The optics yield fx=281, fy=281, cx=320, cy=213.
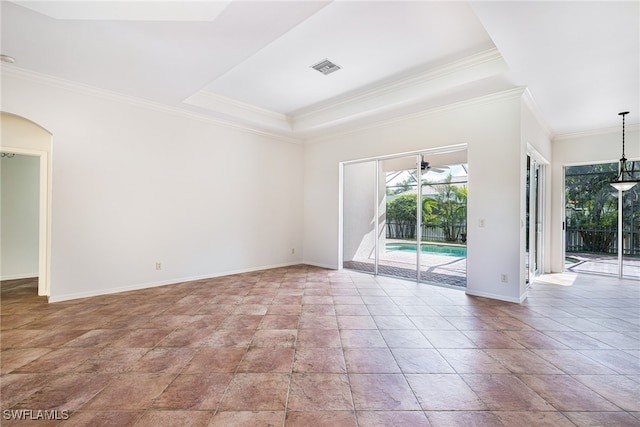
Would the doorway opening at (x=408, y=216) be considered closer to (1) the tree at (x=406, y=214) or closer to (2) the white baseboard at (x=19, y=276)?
(1) the tree at (x=406, y=214)

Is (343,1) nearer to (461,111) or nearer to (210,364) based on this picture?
(461,111)

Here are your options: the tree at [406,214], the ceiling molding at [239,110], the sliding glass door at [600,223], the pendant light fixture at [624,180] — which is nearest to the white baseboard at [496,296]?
the tree at [406,214]

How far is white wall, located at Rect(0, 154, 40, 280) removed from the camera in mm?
5012

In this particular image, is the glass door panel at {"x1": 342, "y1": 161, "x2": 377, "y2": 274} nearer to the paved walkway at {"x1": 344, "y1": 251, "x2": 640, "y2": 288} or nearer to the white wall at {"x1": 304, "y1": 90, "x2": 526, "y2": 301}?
the paved walkway at {"x1": 344, "y1": 251, "x2": 640, "y2": 288}

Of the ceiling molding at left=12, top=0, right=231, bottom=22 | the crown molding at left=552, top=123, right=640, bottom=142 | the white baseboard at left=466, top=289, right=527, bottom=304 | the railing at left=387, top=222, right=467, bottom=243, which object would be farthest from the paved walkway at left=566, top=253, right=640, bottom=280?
the ceiling molding at left=12, top=0, right=231, bottom=22

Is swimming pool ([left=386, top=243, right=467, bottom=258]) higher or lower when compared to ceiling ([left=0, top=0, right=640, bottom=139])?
lower

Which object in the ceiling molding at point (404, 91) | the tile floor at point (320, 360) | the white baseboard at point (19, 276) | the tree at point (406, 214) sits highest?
the ceiling molding at point (404, 91)

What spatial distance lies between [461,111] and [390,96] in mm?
1119

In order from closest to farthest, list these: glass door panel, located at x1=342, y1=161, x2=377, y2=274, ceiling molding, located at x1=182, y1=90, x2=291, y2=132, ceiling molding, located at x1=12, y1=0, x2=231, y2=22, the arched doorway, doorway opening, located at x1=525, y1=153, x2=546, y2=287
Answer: ceiling molding, located at x1=12, y1=0, x2=231, y2=22, the arched doorway, ceiling molding, located at x1=182, y1=90, x2=291, y2=132, doorway opening, located at x1=525, y1=153, x2=546, y2=287, glass door panel, located at x1=342, y1=161, x2=377, y2=274

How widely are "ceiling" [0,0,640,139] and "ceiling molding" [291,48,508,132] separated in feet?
0.06

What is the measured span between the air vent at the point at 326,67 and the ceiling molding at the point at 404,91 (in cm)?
94

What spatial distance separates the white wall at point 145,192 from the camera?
3.79 metres

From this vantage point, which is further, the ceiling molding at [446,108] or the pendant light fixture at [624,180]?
the pendant light fixture at [624,180]

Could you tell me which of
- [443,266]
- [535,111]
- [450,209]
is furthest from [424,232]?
[535,111]
